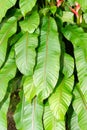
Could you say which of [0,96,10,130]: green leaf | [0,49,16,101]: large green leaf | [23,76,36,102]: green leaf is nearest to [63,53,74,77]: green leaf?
[23,76,36,102]: green leaf

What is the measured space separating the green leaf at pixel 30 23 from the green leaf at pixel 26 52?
42mm

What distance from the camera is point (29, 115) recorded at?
7.80 feet

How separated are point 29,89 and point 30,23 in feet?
1.54

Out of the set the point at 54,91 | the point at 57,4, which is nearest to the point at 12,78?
the point at 54,91

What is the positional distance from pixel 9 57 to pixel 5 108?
369 millimetres

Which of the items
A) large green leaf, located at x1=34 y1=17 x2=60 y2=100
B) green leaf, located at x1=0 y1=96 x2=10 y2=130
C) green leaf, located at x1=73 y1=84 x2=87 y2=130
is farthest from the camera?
green leaf, located at x1=0 y1=96 x2=10 y2=130

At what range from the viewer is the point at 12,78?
2402mm

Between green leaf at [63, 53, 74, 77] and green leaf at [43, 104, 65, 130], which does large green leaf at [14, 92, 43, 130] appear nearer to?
green leaf at [43, 104, 65, 130]

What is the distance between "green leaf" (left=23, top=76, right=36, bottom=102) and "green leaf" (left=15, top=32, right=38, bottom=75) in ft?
0.38

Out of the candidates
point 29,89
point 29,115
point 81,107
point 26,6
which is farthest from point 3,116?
point 26,6

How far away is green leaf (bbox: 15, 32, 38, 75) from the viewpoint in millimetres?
2189

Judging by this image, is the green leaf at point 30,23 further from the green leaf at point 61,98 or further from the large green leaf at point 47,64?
the green leaf at point 61,98

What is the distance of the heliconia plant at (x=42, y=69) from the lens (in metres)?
2.21

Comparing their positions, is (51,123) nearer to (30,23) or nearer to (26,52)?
(26,52)
